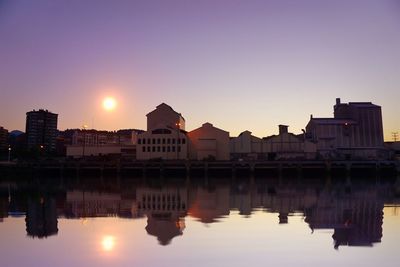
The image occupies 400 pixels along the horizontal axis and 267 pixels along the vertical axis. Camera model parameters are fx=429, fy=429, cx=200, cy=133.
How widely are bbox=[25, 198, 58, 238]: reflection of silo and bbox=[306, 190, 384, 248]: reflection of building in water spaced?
9.49 metres

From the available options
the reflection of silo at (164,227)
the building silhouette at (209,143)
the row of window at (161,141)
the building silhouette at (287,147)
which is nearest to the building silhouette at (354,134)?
the building silhouette at (287,147)

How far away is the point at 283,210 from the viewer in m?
20.7

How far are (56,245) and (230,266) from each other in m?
5.56

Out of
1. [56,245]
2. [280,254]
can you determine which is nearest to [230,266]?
[280,254]

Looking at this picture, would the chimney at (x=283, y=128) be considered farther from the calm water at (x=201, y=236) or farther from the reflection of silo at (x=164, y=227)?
the reflection of silo at (x=164, y=227)

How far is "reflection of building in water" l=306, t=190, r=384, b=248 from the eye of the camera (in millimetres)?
13391

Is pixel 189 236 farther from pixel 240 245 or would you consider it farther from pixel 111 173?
pixel 111 173

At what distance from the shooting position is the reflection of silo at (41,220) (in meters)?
14.9

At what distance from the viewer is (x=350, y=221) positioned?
55.4ft

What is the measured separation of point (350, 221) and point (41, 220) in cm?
1253

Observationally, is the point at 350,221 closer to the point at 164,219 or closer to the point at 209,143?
the point at 164,219

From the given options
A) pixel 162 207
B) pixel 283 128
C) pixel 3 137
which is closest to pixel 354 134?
pixel 283 128

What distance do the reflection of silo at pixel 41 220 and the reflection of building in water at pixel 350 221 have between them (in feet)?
31.1

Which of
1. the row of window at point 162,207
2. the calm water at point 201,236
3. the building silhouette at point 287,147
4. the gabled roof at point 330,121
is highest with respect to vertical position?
the gabled roof at point 330,121
